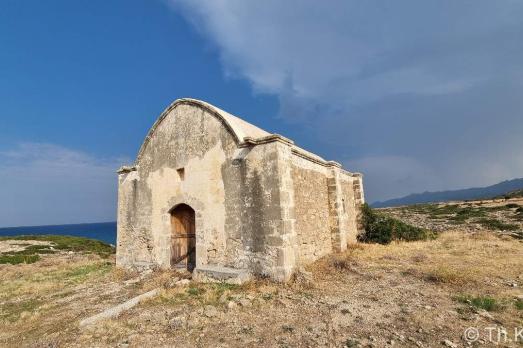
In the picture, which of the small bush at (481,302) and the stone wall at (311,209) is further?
the stone wall at (311,209)

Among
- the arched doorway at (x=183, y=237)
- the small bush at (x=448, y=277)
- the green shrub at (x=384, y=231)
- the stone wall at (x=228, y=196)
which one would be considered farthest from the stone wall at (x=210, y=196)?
the green shrub at (x=384, y=231)

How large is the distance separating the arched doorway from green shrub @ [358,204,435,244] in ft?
31.0

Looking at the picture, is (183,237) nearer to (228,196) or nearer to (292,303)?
(228,196)

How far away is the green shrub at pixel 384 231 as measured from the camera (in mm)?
15289

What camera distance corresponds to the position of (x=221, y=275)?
8242mm

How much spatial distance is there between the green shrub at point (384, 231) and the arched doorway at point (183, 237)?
945 cm

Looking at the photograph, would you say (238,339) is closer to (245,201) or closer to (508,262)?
(245,201)

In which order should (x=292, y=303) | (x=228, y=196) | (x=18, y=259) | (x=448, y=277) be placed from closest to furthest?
(x=292, y=303) → (x=448, y=277) → (x=228, y=196) → (x=18, y=259)

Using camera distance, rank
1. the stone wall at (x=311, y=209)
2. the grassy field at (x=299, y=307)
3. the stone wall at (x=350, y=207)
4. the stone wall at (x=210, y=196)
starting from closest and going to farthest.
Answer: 1. the grassy field at (x=299, y=307)
2. the stone wall at (x=210, y=196)
3. the stone wall at (x=311, y=209)
4. the stone wall at (x=350, y=207)

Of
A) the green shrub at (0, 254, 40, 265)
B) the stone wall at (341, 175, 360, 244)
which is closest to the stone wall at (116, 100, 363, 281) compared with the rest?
the stone wall at (341, 175, 360, 244)

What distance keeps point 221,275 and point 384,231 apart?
10203 millimetres

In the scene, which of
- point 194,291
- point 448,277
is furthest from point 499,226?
point 194,291

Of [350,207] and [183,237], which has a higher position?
[350,207]

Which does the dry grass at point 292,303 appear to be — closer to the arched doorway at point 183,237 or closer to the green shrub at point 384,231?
the arched doorway at point 183,237
